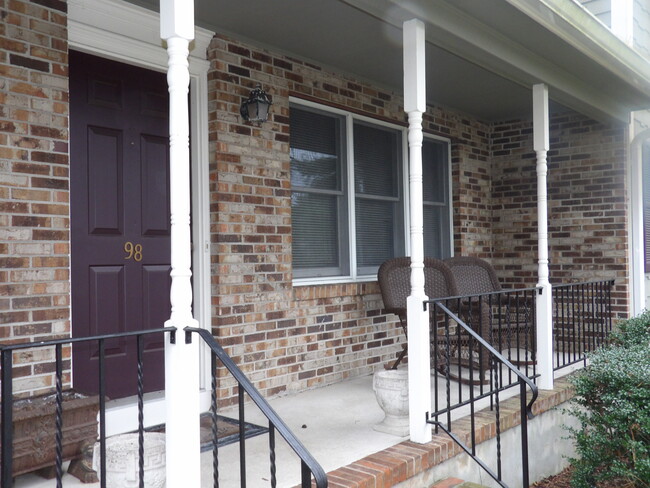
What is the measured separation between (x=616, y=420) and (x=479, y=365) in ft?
2.86

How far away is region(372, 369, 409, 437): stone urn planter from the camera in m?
3.55

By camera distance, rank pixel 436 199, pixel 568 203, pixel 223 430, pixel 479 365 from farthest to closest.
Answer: pixel 568 203
pixel 436 199
pixel 479 365
pixel 223 430

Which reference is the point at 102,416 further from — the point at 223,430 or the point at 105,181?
the point at 105,181

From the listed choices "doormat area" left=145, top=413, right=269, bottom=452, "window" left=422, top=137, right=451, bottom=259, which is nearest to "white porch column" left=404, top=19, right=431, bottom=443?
"doormat area" left=145, top=413, right=269, bottom=452

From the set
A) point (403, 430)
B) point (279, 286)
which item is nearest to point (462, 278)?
point (279, 286)

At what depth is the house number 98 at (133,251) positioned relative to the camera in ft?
12.3

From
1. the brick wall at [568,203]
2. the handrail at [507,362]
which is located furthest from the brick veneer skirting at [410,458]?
the brick wall at [568,203]

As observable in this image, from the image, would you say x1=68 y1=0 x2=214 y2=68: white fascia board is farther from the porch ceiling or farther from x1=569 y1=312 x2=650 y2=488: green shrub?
x1=569 y1=312 x2=650 y2=488: green shrub

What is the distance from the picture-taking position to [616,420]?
11.7 ft

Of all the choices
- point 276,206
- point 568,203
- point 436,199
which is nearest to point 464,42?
point 276,206

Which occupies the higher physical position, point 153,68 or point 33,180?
point 153,68

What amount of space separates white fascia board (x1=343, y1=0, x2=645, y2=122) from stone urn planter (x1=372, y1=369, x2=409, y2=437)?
1.95 meters

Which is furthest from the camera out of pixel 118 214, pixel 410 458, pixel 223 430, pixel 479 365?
pixel 479 365

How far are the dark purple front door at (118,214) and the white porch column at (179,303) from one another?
1.48 metres
